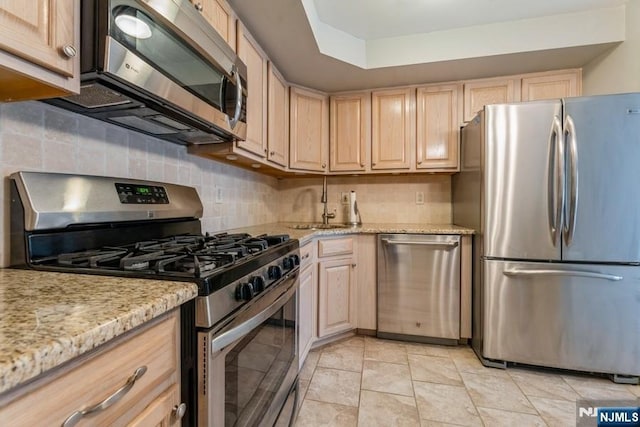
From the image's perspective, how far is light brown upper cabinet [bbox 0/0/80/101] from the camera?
0.63 m

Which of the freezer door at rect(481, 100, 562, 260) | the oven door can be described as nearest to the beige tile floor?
the oven door

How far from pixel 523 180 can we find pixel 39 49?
228cm

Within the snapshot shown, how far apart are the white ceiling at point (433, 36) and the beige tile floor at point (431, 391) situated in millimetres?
2133

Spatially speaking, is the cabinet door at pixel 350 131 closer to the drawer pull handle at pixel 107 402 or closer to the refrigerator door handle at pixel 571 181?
the refrigerator door handle at pixel 571 181

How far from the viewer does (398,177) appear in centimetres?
292

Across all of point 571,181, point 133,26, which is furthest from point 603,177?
point 133,26

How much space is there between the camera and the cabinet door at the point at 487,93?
2.45m

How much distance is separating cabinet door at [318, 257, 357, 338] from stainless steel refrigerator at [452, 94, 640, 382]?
3.08 ft

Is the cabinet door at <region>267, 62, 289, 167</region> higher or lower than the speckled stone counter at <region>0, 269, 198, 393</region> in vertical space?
higher

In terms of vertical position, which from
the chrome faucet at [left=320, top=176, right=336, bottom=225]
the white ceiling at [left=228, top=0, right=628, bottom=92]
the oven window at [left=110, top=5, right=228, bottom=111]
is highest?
the white ceiling at [left=228, top=0, right=628, bottom=92]

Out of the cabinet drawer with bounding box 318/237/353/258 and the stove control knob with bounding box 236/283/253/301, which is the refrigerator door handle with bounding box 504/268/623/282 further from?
the stove control knob with bounding box 236/283/253/301

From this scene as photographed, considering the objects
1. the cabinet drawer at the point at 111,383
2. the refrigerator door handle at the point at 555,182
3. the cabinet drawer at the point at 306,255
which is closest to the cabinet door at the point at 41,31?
the cabinet drawer at the point at 111,383

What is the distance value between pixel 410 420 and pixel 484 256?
3.66 feet

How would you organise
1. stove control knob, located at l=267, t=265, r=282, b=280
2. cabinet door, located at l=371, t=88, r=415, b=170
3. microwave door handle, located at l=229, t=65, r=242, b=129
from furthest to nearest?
cabinet door, located at l=371, t=88, r=415, b=170
microwave door handle, located at l=229, t=65, r=242, b=129
stove control knob, located at l=267, t=265, r=282, b=280
